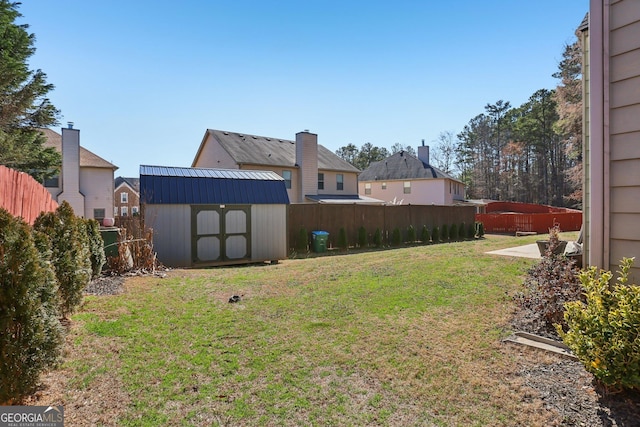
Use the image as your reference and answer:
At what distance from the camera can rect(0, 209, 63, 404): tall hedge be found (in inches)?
108

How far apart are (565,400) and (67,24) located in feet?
37.6

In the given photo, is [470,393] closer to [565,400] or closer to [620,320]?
[565,400]

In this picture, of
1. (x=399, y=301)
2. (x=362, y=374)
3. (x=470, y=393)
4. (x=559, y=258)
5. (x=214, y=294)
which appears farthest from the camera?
(x=214, y=294)

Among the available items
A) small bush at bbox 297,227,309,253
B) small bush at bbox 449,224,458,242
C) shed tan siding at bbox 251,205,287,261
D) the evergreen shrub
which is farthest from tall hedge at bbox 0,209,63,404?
the evergreen shrub

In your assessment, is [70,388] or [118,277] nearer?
[70,388]

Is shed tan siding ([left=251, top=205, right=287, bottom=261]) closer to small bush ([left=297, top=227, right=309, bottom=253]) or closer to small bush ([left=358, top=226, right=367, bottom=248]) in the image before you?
small bush ([left=297, top=227, right=309, bottom=253])

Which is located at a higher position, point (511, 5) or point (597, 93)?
point (511, 5)

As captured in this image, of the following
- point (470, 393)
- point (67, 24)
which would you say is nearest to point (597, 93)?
point (470, 393)

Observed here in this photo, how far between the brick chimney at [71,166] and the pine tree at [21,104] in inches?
57.4

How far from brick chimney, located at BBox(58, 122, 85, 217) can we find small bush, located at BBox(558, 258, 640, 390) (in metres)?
24.4

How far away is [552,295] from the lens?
435 centimetres

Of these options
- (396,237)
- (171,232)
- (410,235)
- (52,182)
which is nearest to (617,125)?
(171,232)

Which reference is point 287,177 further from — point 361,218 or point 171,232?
point 171,232

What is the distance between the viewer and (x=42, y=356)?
2.97 meters
